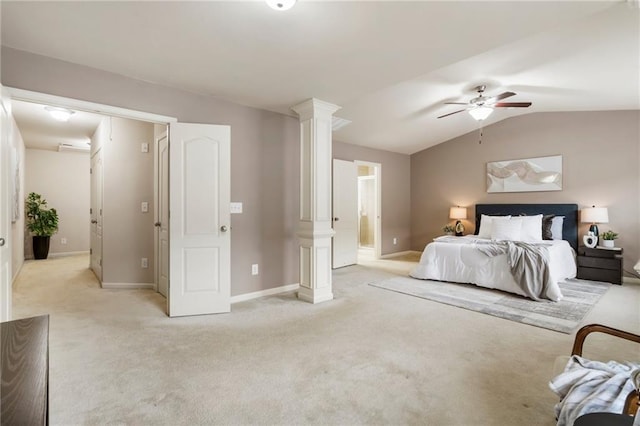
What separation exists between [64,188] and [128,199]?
168 inches

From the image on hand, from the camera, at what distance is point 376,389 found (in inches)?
78.6

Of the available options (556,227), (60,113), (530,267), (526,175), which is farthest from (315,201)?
(526,175)

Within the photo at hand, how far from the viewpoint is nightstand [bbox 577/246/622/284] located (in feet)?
15.7

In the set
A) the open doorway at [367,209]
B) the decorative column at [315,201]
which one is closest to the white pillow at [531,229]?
the open doorway at [367,209]

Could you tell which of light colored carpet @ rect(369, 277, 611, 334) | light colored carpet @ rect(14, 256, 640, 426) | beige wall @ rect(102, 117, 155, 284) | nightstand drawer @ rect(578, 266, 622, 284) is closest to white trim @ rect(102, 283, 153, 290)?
beige wall @ rect(102, 117, 155, 284)

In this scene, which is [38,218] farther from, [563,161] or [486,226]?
[563,161]

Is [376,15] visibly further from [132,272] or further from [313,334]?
[132,272]

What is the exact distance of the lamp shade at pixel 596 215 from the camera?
16.3 ft

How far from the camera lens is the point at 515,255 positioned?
13.7 feet

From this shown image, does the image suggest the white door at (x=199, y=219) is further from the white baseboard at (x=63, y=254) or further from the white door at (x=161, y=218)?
the white baseboard at (x=63, y=254)

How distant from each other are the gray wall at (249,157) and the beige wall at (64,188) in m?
5.86

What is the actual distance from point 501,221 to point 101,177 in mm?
6449

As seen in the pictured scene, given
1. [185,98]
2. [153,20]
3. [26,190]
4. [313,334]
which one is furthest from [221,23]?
[26,190]

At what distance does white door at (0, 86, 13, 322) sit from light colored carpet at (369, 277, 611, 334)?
12.9ft
